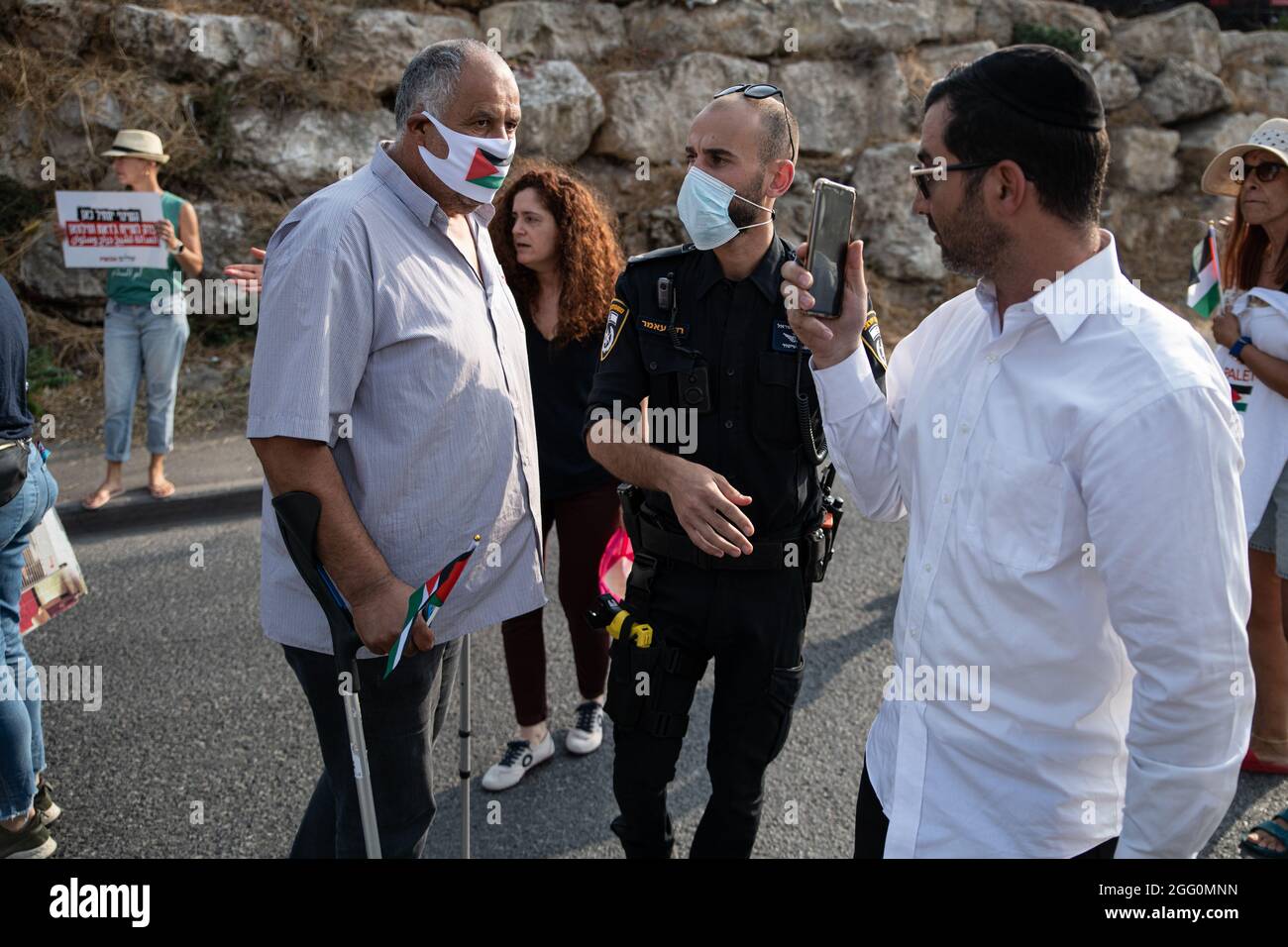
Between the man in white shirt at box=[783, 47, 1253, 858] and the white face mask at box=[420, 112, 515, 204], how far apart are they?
110cm

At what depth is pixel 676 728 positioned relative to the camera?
2.66 meters

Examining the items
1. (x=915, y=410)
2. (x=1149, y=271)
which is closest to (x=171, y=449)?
(x=915, y=410)

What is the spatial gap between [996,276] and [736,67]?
9786 mm

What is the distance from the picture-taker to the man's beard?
1.71 meters

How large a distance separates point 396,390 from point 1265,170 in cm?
335

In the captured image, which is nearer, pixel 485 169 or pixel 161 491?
pixel 485 169

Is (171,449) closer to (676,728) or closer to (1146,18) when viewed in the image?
(676,728)

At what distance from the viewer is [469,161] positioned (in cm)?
237

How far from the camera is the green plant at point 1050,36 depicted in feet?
39.0

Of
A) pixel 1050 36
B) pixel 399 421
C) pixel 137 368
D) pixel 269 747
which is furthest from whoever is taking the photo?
pixel 1050 36

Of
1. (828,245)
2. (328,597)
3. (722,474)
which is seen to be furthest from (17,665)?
(828,245)

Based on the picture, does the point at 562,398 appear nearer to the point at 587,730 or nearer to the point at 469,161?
the point at 587,730

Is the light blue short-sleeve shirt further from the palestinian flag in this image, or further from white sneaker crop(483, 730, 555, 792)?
white sneaker crop(483, 730, 555, 792)
